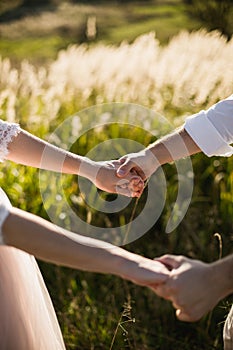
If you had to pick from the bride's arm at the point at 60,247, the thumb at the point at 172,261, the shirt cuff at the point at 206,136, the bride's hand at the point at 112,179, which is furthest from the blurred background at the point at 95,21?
the bride's arm at the point at 60,247

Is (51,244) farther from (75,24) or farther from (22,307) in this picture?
(75,24)

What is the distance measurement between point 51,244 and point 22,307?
55 centimetres

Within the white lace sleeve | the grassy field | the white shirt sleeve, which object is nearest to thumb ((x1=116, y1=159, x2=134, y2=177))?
the white shirt sleeve

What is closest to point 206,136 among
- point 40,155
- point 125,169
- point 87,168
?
point 125,169

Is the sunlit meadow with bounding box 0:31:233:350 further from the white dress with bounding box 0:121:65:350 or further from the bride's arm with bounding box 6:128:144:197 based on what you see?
the bride's arm with bounding box 6:128:144:197

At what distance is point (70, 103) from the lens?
481cm

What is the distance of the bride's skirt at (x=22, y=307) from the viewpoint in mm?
2139

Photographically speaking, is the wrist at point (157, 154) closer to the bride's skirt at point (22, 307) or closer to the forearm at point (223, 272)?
the bride's skirt at point (22, 307)

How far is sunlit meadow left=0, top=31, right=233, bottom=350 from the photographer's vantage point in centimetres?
319

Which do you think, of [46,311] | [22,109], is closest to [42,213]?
[22,109]

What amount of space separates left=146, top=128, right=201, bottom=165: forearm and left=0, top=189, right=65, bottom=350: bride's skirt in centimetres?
58

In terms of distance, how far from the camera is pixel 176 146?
2.38 meters

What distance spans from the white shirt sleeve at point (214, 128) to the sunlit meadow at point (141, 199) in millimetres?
630

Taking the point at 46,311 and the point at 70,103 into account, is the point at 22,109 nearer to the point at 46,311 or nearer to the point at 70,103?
the point at 70,103
